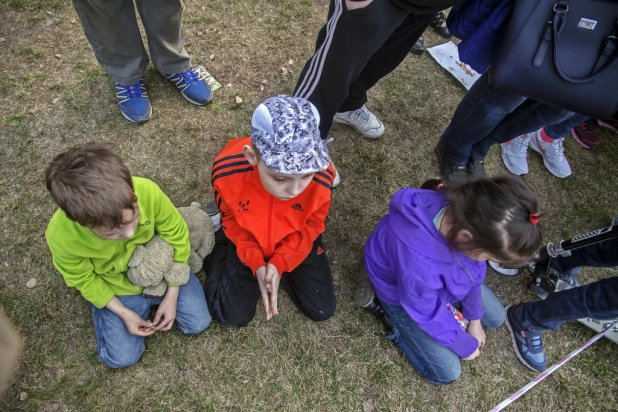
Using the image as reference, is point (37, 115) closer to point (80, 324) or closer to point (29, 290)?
point (29, 290)

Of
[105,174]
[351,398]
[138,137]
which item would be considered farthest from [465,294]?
[138,137]

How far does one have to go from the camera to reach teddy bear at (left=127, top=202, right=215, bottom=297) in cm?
216

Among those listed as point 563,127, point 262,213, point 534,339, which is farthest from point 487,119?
point 262,213

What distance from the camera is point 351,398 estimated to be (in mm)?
2506

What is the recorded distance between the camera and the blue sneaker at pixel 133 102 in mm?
3025

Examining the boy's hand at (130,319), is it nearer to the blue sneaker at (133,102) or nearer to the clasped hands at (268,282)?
the clasped hands at (268,282)

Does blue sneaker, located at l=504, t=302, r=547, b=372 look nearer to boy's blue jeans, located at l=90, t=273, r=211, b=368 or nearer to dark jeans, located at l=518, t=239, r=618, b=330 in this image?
dark jeans, located at l=518, t=239, r=618, b=330

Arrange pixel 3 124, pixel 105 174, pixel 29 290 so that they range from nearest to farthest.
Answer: pixel 105 174
pixel 29 290
pixel 3 124

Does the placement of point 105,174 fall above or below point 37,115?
above

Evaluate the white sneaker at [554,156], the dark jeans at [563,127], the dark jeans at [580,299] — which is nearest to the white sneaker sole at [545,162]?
the white sneaker at [554,156]

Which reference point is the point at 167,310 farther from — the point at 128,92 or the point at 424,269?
the point at 128,92

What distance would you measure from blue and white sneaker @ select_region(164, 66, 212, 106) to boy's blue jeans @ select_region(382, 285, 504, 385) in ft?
7.03

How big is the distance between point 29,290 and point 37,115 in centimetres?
139

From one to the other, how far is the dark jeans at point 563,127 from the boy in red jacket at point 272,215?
7.51 feet
